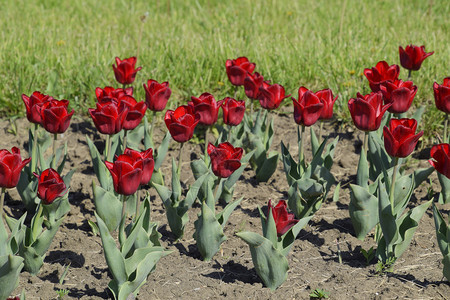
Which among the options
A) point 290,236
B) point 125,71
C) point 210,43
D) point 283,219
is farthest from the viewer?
point 210,43

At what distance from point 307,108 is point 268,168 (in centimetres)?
66

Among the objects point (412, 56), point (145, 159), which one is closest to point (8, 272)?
point (145, 159)

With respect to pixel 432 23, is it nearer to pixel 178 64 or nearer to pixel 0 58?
pixel 178 64

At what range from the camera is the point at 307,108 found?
2715mm

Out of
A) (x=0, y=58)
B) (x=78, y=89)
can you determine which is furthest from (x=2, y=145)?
(x=0, y=58)

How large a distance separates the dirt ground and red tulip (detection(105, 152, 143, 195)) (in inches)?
19.2

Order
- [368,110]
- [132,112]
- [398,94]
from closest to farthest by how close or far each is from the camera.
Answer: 1. [368,110]
2. [132,112]
3. [398,94]

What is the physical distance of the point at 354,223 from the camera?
277 cm

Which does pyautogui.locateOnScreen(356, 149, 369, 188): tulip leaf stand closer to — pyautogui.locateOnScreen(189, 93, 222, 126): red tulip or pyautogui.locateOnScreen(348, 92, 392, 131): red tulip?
pyautogui.locateOnScreen(348, 92, 392, 131): red tulip

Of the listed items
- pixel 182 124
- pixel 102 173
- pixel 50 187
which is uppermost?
pixel 182 124

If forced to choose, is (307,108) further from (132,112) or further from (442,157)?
(132,112)

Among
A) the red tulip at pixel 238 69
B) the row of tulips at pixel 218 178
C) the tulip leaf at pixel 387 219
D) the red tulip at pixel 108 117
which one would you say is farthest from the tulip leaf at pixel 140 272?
the red tulip at pixel 238 69

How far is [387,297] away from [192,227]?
95 cm

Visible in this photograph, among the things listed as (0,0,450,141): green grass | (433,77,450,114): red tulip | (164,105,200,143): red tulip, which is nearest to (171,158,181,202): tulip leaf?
(164,105,200,143): red tulip
